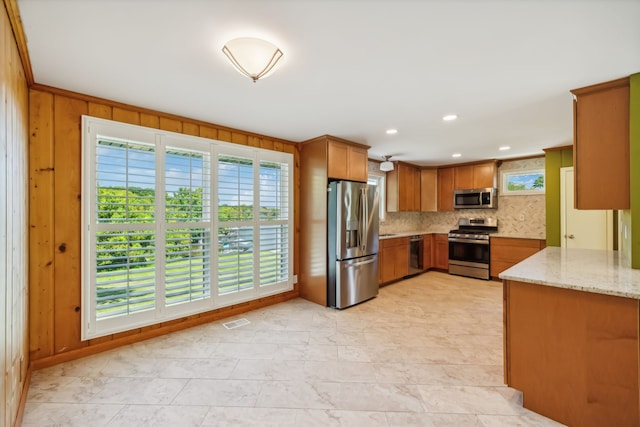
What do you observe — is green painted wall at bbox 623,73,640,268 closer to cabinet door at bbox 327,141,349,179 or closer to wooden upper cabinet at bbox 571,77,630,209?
wooden upper cabinet at bbox 571,77,630,209

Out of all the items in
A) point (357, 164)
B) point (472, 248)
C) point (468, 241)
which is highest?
point (357, 164)

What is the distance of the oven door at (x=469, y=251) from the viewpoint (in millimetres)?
5213

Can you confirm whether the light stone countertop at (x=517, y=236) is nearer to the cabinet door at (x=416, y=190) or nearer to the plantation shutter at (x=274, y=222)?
the cabinet door at (x=416, y=190)

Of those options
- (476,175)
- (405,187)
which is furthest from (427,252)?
(476,175)

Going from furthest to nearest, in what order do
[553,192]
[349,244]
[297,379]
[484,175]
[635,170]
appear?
[484,175]
[553,192]
[349,244]
[297,379]
[635,170]

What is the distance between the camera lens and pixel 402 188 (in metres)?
5.72

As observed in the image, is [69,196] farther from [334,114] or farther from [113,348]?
[334,114]

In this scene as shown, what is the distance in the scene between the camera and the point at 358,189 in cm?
386

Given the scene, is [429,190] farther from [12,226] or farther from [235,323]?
[12,226]

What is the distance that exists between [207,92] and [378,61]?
1494 millimetres

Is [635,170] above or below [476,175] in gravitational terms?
below

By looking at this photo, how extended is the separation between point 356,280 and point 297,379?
1898mm

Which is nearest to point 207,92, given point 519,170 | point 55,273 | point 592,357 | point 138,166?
point 138,166

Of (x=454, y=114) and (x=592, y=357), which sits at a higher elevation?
(x=454, y=114)
